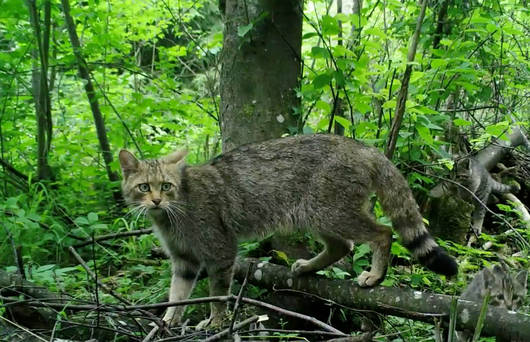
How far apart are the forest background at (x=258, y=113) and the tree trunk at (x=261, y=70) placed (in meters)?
0.01

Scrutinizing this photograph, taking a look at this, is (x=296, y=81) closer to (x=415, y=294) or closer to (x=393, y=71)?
(x=393, y=71)

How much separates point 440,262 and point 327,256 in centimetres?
100

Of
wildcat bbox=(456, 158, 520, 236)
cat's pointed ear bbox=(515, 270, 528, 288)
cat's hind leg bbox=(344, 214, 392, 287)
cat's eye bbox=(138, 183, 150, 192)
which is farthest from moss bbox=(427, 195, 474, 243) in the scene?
cat's eye bbox=(138, 183, 150, 192)

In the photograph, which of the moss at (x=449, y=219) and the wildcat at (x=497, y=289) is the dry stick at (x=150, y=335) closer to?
the wildcat at (x=497, y=289)

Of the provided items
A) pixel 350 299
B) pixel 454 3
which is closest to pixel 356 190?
pixel 350 299

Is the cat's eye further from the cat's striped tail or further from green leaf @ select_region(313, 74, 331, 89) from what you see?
the cat's striped tail

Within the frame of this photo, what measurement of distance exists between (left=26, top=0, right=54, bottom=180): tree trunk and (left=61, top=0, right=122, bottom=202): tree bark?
36 cm

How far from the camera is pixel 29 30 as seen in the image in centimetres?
588

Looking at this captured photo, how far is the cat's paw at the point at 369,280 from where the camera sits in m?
3.71

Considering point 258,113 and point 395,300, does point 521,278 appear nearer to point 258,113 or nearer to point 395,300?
point 395,300

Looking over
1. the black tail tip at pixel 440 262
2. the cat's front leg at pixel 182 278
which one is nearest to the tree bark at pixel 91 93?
the cat's front leg at pixel 182 278

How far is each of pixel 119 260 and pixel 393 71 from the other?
3.48m

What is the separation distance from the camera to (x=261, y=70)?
4.99 meters

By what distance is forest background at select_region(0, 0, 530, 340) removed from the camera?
14.3 feet
